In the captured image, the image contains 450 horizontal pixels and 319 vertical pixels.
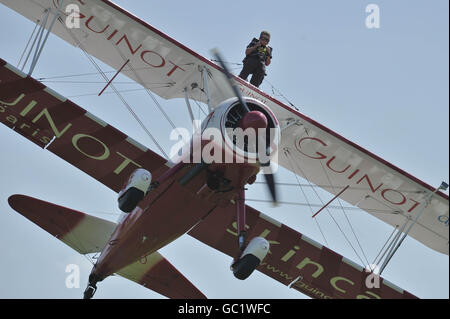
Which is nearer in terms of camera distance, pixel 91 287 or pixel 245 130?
pixel 245 130

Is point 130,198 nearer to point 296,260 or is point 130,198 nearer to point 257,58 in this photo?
point 257,58

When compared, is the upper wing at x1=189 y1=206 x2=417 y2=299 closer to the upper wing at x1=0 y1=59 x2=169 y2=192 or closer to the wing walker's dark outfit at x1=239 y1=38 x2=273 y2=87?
the upper wing at x1=0 y1=59 x2=169 y2=192

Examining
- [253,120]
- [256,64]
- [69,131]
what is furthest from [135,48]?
[253,120]

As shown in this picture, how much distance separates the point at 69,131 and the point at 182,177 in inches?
93.3

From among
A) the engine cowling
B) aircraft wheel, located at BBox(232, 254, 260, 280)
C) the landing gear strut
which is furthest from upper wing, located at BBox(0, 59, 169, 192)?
aircraft wheel, located at BBox(232, 254, 260, 280)

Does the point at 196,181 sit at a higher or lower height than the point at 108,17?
lower

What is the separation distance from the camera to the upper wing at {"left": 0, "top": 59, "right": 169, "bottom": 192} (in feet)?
36.0

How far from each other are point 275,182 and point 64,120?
3.63 meters

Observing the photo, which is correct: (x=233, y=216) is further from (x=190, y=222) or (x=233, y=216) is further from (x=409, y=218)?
(x=409, y=218)

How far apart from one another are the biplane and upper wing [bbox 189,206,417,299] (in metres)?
0.02

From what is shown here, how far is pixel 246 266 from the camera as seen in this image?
368 inches

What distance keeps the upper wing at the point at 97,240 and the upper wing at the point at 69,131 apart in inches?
30.2

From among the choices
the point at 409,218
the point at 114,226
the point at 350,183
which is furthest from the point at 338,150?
the point at 114,226
